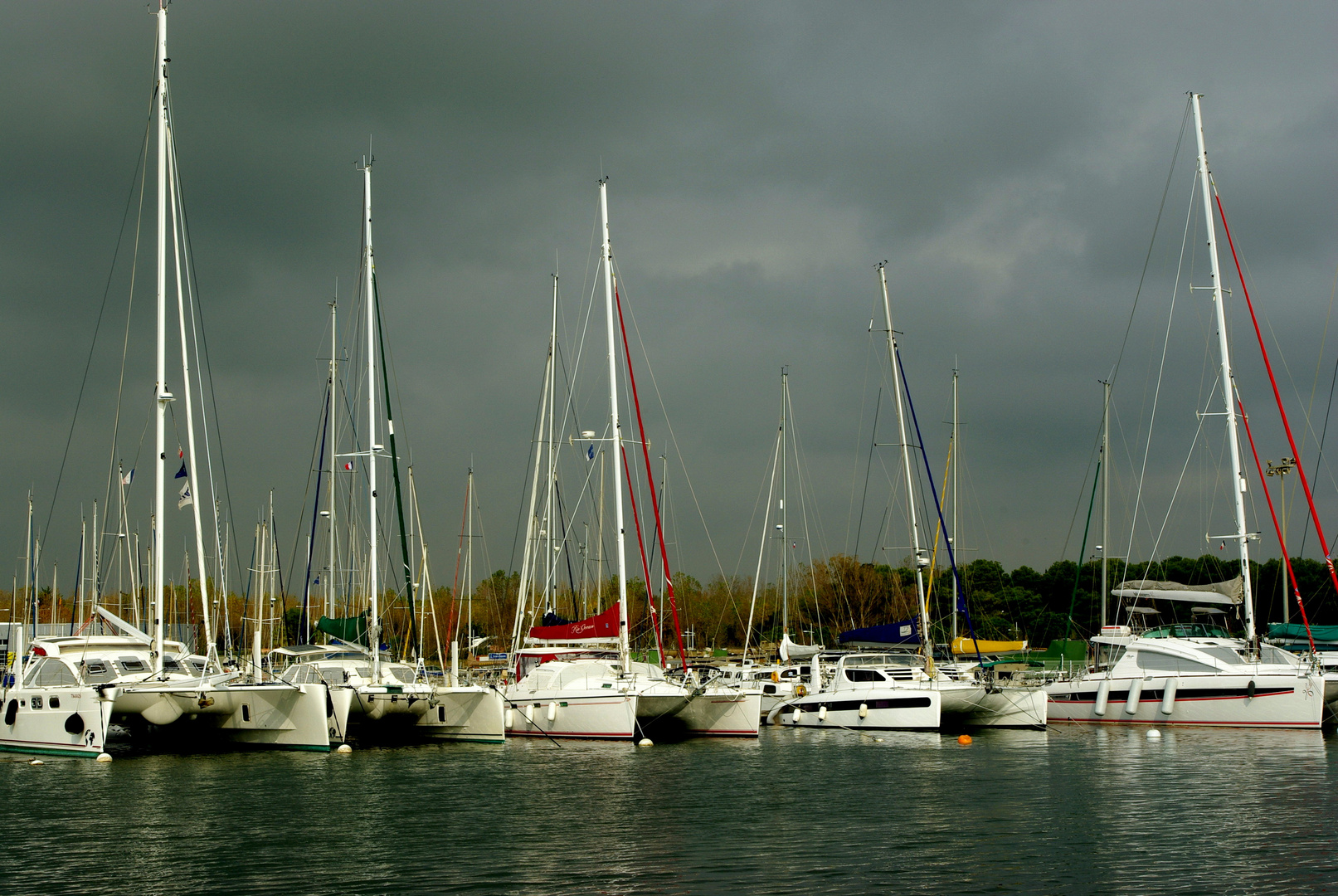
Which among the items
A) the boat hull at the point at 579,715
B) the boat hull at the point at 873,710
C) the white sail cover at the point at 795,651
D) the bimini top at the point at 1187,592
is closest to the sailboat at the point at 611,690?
the boat hull at the point at 579,715

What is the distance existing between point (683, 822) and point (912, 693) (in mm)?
18064

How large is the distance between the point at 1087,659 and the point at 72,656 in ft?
103

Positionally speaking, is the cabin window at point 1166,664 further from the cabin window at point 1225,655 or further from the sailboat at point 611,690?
the sailboat at point 611,690

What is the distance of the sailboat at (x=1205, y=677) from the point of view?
3269 centimetres

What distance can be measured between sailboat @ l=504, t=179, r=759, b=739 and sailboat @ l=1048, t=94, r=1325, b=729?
1181 cm

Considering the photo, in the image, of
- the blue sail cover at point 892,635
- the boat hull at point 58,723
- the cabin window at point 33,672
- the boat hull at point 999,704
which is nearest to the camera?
the boat hull at point 58,723

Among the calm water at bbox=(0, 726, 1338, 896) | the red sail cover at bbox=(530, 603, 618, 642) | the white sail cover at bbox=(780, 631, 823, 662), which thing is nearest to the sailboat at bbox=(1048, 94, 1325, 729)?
the calm water at bbox=(0, 726, 1338, 896)

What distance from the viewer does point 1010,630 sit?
77.4m

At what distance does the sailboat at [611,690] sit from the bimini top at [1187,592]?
1901 cm

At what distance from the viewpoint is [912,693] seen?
3491 centimetres

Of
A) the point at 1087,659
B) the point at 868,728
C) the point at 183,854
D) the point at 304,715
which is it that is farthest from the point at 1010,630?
the point at 183,854

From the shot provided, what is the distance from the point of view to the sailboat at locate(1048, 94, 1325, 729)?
32.7m

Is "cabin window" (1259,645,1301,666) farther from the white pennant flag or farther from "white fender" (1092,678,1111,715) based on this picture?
the white pennant flag

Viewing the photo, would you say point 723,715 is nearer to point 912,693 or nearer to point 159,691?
point 912,693
